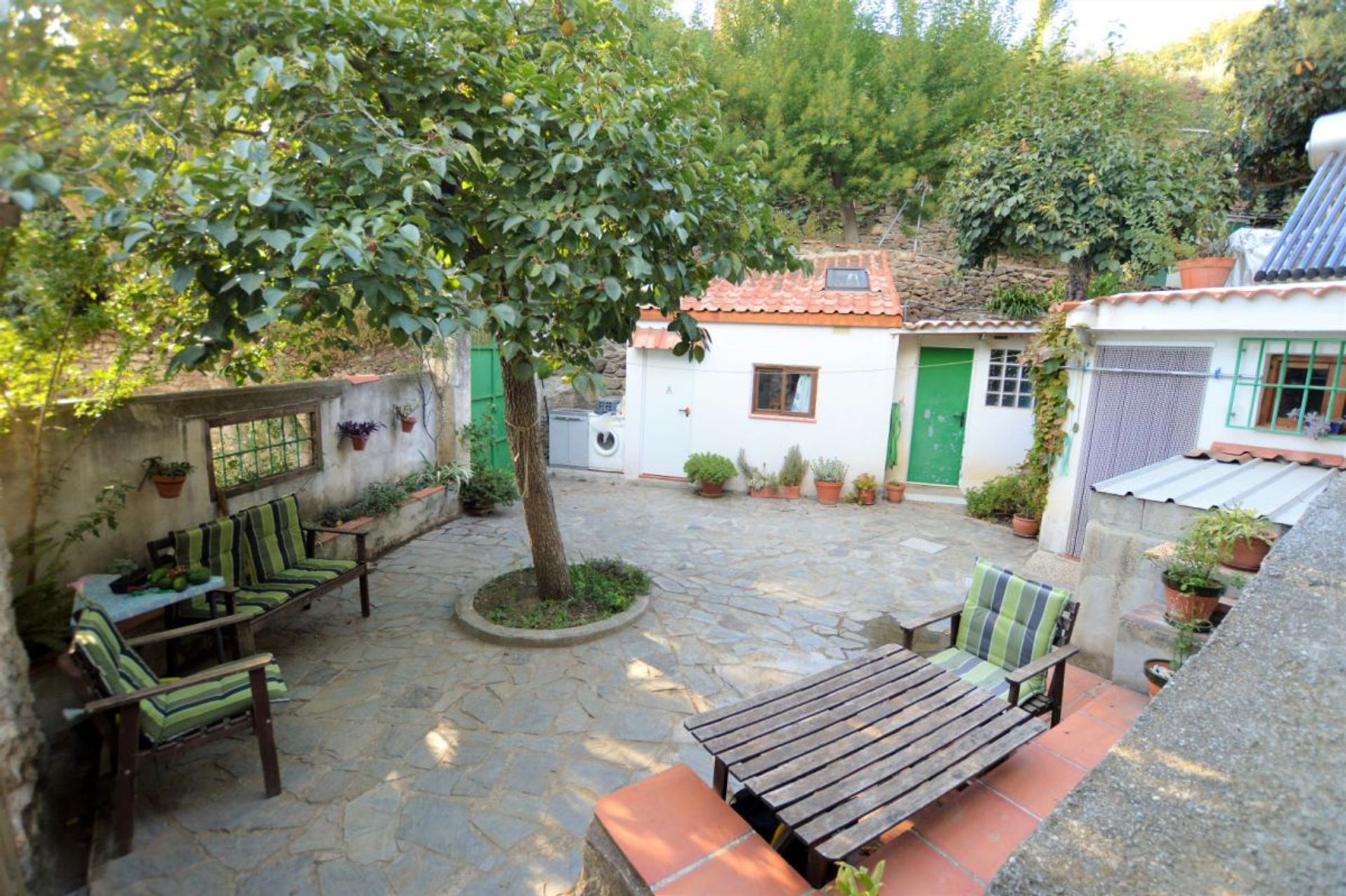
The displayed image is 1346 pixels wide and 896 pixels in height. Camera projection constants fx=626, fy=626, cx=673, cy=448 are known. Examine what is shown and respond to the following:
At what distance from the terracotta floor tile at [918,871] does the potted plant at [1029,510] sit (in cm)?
652

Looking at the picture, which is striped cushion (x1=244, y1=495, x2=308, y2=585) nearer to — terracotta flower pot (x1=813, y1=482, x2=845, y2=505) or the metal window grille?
terracotta flower pot (x1=813, y1=482, x2=845, y2=505)

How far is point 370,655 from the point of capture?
4578 millimetres

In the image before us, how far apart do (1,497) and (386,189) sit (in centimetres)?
275

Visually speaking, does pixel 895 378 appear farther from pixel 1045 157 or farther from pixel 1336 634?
pixel 1336 634

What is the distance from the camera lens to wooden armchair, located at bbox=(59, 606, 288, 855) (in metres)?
2.74

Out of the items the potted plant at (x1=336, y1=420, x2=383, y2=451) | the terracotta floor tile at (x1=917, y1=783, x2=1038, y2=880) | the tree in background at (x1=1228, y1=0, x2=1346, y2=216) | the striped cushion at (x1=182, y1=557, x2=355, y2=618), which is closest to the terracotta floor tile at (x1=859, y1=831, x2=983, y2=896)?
the terracotta floor tile at (x1=917, y1=783, x2=1038, y2=880)

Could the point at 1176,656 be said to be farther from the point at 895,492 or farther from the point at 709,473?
the point at 709,473

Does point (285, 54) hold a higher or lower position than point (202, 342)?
higher

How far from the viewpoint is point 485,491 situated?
27.3 feet

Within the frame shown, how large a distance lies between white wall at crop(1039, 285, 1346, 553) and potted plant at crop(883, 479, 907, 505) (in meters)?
2.83

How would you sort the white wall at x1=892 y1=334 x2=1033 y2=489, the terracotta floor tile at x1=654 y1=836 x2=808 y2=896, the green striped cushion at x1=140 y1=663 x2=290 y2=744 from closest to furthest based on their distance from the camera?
the terracotta floor tile at x1=654 y1=836 x2=808 y2=896, the green striped cushion at x1=140 y1=663 x2=290 y2=744, the white wall at x1=892 y1=334 x2=1033 y2=489

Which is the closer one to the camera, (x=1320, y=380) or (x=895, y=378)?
(x=1320, y=380)

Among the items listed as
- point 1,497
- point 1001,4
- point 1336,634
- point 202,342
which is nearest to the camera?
point 1336,634

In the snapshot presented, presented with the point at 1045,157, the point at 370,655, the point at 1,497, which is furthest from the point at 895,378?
the point at 1,497
